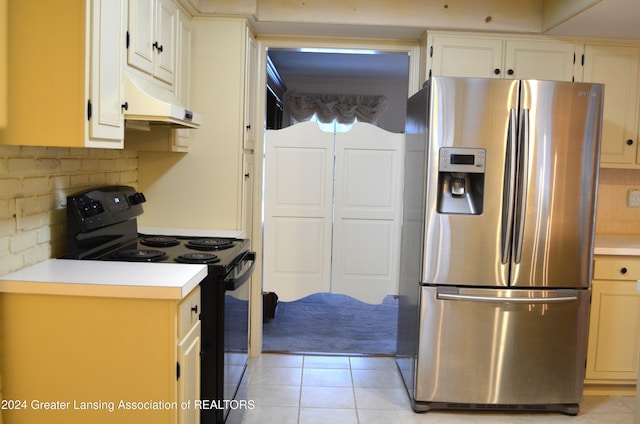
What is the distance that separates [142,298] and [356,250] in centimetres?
213

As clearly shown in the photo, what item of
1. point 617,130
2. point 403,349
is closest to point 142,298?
point 403,349

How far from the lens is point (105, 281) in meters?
1.84

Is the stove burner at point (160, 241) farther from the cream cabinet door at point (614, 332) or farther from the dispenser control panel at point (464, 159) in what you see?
the cream cabinet door at point (614, 332)

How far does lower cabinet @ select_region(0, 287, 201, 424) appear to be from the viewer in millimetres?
1827

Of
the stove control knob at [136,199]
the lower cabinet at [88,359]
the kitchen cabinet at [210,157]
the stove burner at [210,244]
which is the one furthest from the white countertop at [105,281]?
the kitchen cabinet at [210,157]

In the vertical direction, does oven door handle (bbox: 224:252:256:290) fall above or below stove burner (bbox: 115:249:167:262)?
below

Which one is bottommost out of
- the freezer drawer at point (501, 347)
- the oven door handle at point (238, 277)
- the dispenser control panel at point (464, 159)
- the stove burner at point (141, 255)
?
the freezer drawer at point (501, 347)

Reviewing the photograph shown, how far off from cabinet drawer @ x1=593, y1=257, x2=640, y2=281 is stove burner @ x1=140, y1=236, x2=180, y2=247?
7.50 feet

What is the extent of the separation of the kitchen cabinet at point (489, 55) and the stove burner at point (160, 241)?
68.9 inches

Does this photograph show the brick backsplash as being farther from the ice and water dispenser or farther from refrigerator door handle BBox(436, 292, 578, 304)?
refrigerator door handle BBox(436, 292, 578, 304)

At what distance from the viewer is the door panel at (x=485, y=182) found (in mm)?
2725

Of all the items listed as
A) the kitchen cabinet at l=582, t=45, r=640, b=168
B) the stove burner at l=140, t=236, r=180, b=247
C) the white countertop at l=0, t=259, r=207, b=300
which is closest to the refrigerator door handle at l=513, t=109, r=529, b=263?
the kitchen cabinet at l=582, t=45, r=640, b=168

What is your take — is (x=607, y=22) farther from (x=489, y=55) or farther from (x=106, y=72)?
(x=106, y=72)

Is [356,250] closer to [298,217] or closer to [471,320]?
[298,217]
